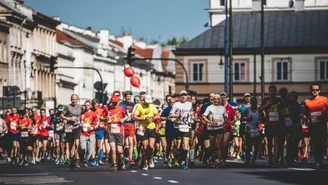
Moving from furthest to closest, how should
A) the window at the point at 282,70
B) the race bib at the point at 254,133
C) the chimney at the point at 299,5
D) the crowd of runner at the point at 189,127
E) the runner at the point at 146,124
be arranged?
the chimney at the point at 299,5
the window at the point at 282,70
the race bib at the point at 254,133
the runner at the point at 146,124
the crowd of runner at the point at 189,127

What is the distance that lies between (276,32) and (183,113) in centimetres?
8236

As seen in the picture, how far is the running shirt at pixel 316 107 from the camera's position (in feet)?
97.5

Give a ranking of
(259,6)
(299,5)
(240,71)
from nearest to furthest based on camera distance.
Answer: (240,71)
(299,5)
(259,6)

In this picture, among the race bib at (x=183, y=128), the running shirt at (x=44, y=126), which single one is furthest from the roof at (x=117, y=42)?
the race bib at (x=183, y=128)

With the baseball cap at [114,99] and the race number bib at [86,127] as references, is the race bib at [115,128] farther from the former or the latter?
the race number bib at [86,127]

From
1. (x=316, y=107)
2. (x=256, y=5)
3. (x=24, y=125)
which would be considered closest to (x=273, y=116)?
(x=316, y=107)

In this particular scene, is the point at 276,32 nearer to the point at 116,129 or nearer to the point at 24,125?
the point at 24,125

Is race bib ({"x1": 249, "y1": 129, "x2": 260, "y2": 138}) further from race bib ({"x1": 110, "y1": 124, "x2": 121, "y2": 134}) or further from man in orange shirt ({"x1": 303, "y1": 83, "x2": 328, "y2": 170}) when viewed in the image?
man in orange shirt ({"x1": 303, "y1": 83, "x2": 328, "y2": 170})

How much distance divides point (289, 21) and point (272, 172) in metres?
88.8

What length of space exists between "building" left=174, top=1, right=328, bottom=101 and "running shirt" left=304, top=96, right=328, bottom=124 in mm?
80790

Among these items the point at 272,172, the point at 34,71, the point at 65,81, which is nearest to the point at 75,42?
the point at 65,81

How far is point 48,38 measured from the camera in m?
130

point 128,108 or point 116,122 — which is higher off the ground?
point 128,108

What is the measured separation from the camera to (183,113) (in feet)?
110
